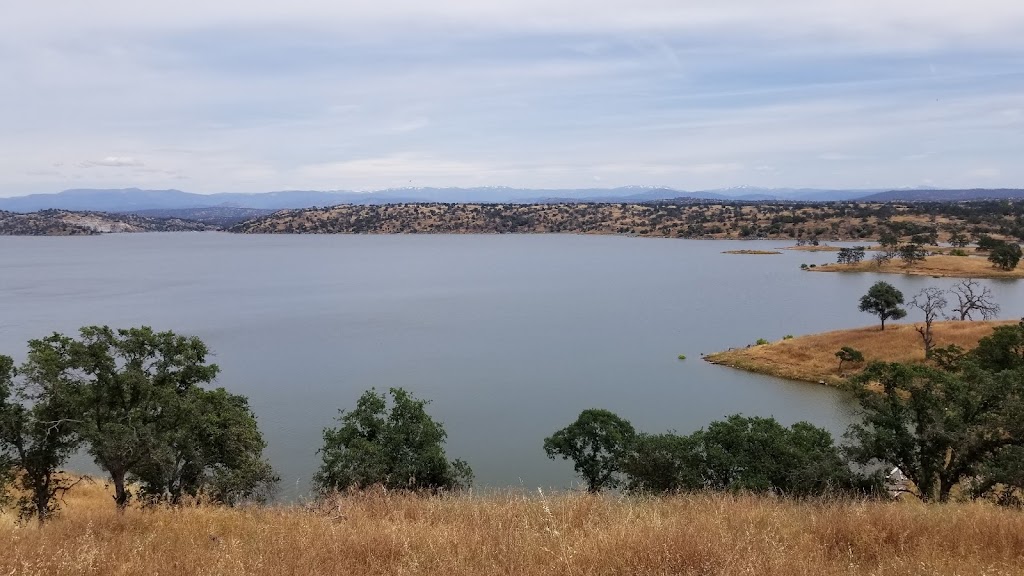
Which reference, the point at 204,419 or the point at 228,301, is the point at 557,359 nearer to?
the point at 204,419

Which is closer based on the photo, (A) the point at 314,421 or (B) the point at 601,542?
(B) the point at 601,542

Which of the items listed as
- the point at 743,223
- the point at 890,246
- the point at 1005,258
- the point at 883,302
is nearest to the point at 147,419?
the point at 883,302

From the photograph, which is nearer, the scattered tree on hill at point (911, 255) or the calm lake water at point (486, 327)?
the calm lake water at point (486, 327)

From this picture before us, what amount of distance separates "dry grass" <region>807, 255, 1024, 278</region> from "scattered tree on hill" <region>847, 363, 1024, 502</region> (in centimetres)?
7636

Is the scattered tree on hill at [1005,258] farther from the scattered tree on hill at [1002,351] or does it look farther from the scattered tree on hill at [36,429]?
the scattered tree on hill at [36,429]

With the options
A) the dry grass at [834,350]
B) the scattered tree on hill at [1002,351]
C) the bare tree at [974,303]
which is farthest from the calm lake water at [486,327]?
the scattered tree on hill at [1002,351]

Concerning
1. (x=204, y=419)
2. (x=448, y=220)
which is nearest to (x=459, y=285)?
(x=204, y=419)

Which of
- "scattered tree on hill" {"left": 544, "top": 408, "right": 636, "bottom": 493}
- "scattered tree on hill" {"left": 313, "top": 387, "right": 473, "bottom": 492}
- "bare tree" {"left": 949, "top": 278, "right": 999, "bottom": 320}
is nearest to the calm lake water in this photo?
"scattered tree on hill" {"left": 544, "top": 408, "right": 636, "bottom": 493}

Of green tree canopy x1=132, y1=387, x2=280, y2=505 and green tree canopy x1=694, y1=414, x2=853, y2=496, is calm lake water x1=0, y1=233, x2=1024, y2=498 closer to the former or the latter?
green tree canopy x1=132, y1=387, x2=280, y2=505

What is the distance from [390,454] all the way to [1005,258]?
8792 cm

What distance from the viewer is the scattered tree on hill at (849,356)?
3612 cm

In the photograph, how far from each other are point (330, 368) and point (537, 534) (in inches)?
1316

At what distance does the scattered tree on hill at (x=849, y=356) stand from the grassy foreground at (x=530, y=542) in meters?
32.6

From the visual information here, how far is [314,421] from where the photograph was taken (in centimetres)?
2692
